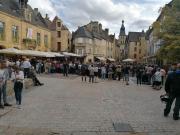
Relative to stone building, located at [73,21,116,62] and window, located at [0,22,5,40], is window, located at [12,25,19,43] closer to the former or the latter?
window, located at [0,22,5,40]

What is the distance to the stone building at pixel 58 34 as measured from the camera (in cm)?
7012

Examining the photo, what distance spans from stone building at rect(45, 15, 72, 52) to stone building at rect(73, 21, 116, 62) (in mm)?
8008

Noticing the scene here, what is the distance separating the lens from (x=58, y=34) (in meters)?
70.8

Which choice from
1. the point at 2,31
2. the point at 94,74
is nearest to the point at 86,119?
the point at 94,74

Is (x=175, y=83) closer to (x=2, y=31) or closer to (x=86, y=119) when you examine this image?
(x=86, y=119)

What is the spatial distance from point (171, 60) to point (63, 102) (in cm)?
2064

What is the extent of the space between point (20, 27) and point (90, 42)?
116 feet

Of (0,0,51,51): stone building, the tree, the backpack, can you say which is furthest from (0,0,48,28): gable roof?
the backpack

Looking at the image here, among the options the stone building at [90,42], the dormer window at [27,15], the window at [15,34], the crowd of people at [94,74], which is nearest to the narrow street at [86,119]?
the crowd of people at [94,74]

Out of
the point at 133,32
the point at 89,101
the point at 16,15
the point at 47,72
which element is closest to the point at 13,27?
the point at 16,15

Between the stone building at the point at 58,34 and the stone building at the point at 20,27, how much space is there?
10.4m

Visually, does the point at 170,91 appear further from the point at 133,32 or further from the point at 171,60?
the point at 133,32

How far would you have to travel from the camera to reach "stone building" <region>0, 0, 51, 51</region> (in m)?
43.7

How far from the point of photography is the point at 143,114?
482 inches
